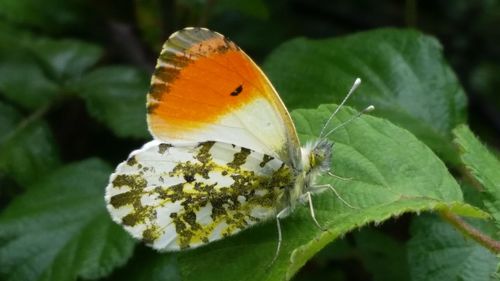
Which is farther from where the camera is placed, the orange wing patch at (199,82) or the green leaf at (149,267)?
the green leaf at (149,267)

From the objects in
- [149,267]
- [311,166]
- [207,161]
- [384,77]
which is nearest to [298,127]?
[311,166]

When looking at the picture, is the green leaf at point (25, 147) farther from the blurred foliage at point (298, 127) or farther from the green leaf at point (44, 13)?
the green leaf at point (44, 13)

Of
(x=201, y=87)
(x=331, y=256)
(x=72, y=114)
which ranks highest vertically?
(x=201, y=87)

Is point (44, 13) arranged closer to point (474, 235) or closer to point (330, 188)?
point (330, 188)

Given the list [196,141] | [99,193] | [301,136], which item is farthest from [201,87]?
Result: [99,193]

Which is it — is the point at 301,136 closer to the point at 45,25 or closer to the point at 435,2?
the point at 45,25

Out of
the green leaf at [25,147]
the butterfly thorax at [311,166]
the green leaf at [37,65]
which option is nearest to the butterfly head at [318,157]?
the butterfly thorax at [311,166]
